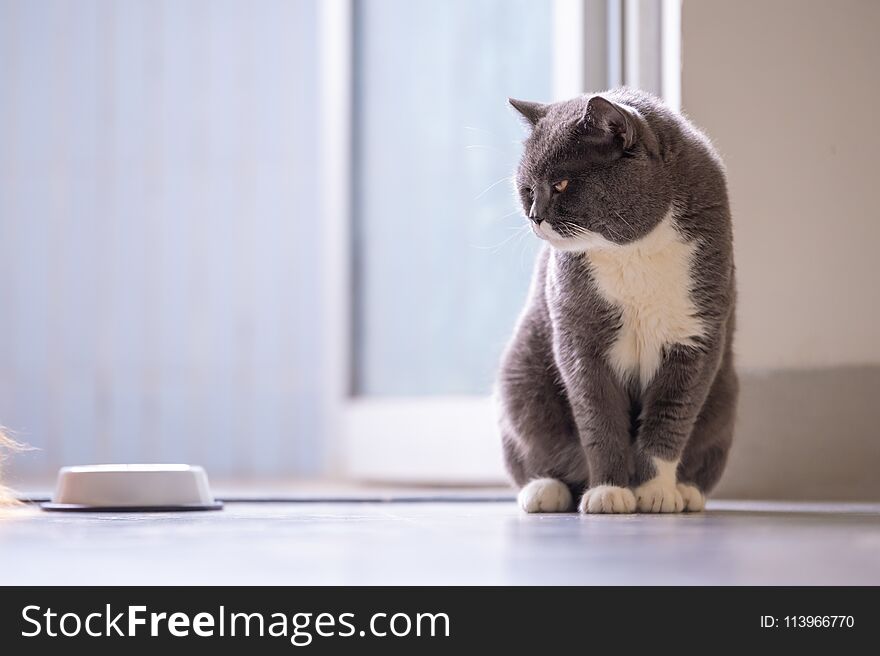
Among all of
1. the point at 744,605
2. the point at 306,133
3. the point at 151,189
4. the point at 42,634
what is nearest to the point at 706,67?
the point at 744,605

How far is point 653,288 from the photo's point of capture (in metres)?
1.47

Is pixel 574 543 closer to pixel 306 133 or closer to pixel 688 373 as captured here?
pixel 688 373

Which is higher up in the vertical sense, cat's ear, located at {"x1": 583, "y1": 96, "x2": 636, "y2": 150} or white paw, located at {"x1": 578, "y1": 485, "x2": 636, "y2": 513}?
cat's ear, located at {"x1": 583, "y1": 96, "x2": 636, "y2": 150}

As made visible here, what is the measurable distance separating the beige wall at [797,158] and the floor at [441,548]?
49 centimetres

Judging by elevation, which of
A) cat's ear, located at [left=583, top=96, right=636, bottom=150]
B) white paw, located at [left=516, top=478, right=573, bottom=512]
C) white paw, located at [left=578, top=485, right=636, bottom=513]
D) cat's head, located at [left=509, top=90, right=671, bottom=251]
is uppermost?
cat's ear, located at [left=583, top=96, right=636, bottom=150]

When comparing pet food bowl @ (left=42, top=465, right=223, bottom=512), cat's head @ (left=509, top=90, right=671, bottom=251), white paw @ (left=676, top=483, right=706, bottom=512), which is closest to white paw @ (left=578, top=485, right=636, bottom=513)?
white paw @ (left=676, top=483, right=706, bottom=512)

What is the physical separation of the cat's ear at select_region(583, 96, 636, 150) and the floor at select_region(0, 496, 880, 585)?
1.56 feet

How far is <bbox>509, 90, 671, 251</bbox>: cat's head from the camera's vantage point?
4.72ft

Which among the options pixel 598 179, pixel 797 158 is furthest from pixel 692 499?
pixel 797 158

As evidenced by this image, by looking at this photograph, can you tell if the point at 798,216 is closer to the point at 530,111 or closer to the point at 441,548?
the point at 530,111

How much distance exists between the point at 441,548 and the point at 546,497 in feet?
1.96

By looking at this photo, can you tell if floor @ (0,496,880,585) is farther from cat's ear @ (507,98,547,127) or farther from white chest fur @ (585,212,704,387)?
cat's ear @ (507,98,547,127)

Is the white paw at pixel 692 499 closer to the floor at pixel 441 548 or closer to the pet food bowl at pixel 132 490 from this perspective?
the floor at pixel 441 548

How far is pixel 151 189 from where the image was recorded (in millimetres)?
3936
